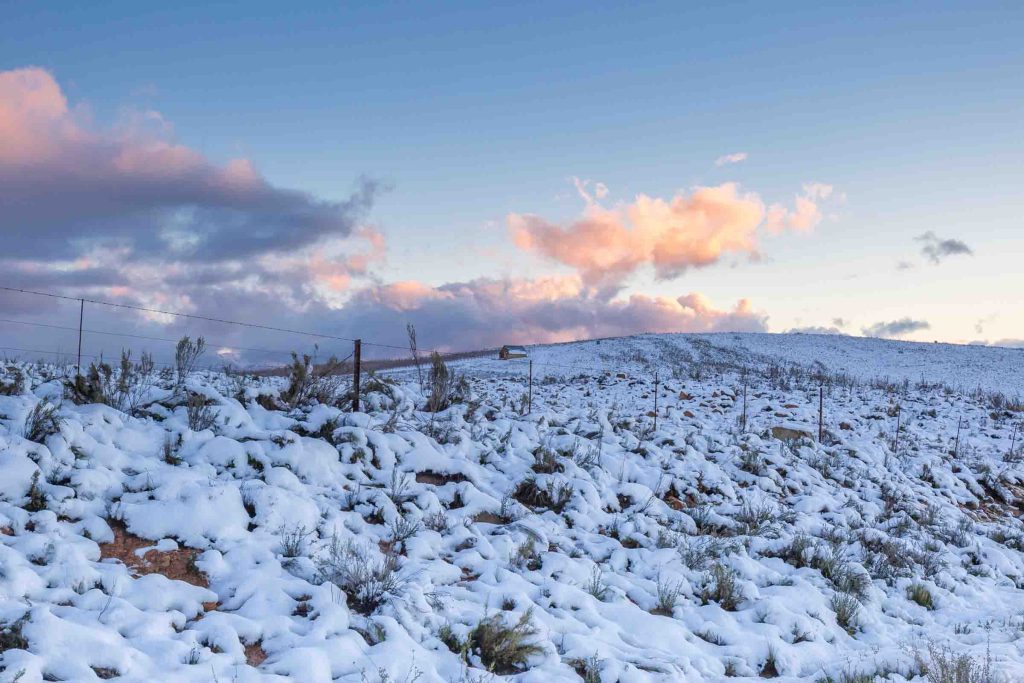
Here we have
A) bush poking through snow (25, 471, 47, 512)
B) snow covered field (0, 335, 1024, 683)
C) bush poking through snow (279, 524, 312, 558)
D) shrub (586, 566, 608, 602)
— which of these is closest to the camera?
Answer: snow covered field (0, 335, 1024, 683)

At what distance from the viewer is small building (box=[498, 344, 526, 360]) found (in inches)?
1435

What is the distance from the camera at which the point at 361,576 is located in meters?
5.35

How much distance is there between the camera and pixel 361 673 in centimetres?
420

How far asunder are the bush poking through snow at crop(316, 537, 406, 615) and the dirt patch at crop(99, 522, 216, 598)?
2.99 feet

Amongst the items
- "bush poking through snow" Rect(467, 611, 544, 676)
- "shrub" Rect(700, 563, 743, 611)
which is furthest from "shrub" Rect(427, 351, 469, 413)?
"bush poking through snow" Rect(467, 611, 544, 676)

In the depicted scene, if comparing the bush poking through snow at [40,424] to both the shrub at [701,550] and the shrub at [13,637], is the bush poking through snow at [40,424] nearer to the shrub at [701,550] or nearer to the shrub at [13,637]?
the shrub at [13,637]

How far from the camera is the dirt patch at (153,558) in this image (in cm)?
521

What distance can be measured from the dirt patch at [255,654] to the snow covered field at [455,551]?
0.01 meters

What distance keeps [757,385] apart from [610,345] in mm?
19095

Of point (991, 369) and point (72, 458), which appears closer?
point (72, 458)

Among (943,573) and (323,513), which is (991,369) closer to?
(943,573)

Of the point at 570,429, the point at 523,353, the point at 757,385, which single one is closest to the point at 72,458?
the point at 570,429

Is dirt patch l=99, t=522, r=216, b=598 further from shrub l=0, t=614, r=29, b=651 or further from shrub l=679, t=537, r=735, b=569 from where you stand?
shrub l=679, t=537, r=735, b=569

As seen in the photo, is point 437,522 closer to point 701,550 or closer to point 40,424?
point 701,550
